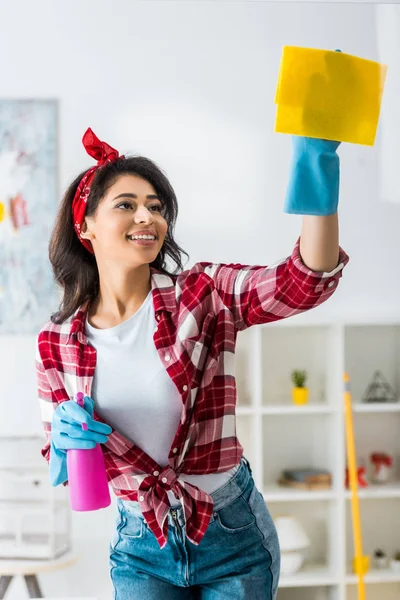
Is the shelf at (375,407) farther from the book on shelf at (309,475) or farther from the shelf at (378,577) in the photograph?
the shelf at (378,577)

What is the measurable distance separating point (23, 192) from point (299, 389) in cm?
123

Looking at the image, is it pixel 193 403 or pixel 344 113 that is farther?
pixel 193 403

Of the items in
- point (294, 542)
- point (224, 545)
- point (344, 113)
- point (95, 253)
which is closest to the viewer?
point (344, 113)

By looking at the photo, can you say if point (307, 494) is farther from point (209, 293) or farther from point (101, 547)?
point (209, 293)

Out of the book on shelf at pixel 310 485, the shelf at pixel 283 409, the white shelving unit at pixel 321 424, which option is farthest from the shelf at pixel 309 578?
the shelf at pixel 283 409

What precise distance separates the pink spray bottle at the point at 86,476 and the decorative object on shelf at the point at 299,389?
170 cm

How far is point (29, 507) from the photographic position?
3006mm

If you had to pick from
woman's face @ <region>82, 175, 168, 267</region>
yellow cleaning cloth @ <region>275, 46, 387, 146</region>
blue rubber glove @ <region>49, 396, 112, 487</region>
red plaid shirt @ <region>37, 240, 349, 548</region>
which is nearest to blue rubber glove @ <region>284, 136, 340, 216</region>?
yellow cleaning cloth @ <region>275, 46, 387, 146</region>

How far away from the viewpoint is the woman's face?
60.2 inches

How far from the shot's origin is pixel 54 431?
1.53 m

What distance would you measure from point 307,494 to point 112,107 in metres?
1.56

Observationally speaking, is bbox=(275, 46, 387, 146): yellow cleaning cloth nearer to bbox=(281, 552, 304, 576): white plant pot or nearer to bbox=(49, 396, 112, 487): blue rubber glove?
bbox=(49, 396, 112, 487): blue rubber glove

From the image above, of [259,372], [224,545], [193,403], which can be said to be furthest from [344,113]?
[259,372]

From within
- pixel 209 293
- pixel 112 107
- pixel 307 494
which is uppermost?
pixel 112 107
